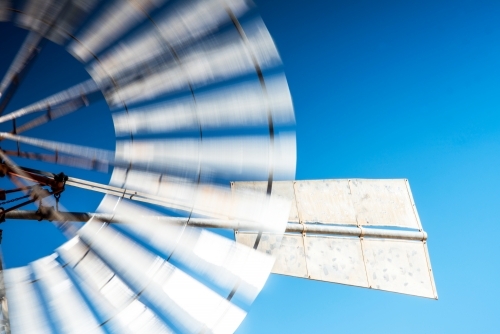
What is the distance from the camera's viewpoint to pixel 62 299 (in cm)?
305

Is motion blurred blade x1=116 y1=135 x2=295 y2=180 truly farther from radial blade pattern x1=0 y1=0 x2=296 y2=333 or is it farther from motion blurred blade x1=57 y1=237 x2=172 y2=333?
motion blurred blade x1=57 y1=237 x2=172 y2=333

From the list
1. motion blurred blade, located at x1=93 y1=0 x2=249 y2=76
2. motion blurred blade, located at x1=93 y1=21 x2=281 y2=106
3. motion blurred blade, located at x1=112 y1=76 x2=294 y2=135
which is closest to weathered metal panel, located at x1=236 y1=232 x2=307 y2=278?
motion blurred blade, located at x1=112 y1=76 x2=294 y2=135

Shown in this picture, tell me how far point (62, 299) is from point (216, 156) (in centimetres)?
171

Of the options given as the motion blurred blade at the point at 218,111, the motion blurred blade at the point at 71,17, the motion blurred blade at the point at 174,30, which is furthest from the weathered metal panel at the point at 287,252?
the motion blurred blade at the point at 71,17

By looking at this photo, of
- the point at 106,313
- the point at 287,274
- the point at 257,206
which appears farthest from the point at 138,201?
the point at 287,274

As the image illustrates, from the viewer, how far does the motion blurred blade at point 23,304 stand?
285 cm

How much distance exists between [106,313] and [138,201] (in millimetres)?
947

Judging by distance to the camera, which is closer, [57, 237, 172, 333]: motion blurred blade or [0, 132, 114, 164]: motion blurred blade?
[57, 237, 172, 333]: motion blurred blade

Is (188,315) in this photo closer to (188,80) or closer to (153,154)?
(153,154)

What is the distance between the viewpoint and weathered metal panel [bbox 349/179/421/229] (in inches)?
131

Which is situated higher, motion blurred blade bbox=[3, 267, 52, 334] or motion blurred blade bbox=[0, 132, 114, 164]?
motion blurred blade bbox=[0, 132, 114, 164]

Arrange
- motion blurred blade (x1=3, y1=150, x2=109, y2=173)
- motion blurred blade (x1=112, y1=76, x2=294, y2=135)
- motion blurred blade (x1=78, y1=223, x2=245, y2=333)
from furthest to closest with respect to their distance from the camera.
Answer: motion blurred blade (x1=3, y1=150, x2=109, y2=173) < motion blurred blade (x1=112, y1=76, x2=294, y2=135) < motion blurred blade (x1=78, y1=223, x2=245, y2=333)

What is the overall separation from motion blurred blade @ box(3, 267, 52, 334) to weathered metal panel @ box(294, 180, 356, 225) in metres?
2.24

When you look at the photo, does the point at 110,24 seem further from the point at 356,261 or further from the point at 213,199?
the point at 356,261
